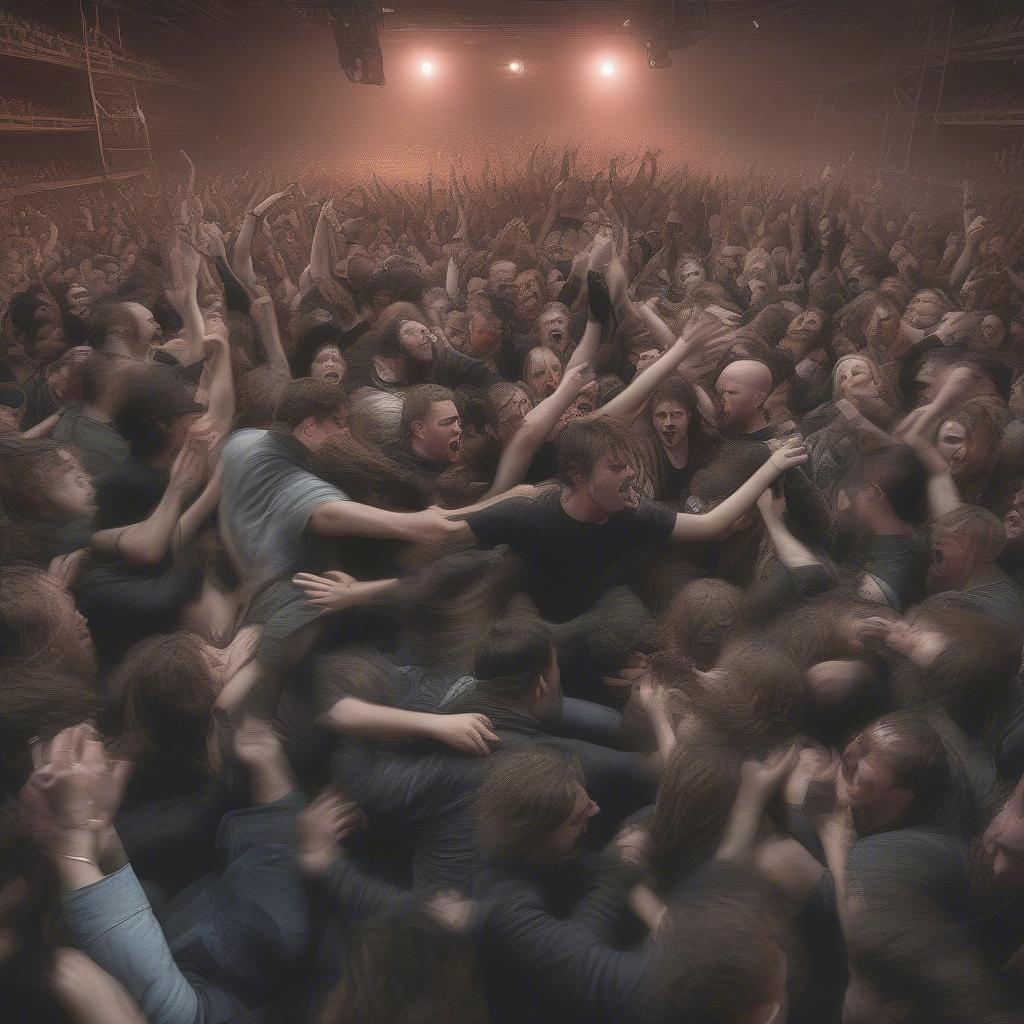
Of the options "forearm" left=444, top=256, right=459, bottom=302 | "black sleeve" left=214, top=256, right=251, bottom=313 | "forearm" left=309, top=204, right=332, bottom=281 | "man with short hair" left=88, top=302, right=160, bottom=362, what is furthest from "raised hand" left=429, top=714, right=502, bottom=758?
"forearm" left=309, top=204, right=332, bottom=281

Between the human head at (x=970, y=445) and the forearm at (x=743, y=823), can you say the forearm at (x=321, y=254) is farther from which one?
the forearm at (x=743, y=823)

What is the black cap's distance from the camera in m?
2.89

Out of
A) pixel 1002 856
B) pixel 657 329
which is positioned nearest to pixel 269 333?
pixel 657 329

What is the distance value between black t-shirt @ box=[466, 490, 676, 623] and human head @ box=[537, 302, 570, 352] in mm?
1553

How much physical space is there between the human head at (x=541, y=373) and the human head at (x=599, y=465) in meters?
0.96

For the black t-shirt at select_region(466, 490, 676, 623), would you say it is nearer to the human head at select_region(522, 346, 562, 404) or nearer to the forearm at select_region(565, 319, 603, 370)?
the human head at select_region(522, 346, 562, 404)

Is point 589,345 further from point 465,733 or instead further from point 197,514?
point 465,733

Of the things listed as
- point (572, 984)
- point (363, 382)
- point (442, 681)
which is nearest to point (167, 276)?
point (363, 382)

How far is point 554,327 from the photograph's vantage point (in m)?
4.02

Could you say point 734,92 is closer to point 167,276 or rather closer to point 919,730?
point 167,276

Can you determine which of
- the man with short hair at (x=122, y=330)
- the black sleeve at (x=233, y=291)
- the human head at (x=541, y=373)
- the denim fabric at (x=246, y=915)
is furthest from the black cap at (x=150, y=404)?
the denim fabric at (x=246, y=915)

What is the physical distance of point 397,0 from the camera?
4.30 m

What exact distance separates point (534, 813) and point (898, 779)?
0.83 meters

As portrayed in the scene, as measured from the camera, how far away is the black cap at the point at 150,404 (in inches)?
114
